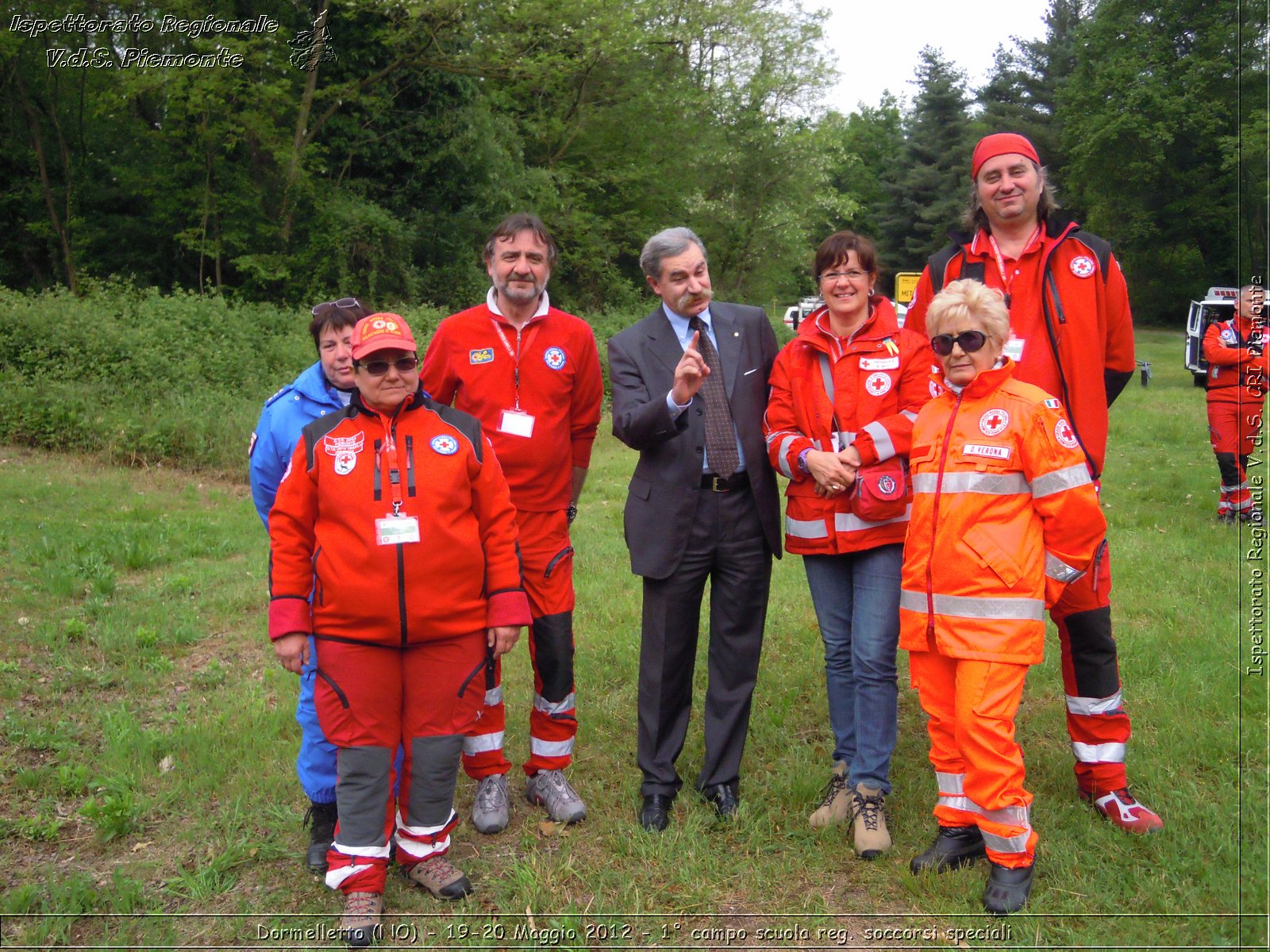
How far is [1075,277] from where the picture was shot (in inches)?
157

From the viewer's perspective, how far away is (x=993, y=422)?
11.8 ft

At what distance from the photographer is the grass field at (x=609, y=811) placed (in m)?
3.58

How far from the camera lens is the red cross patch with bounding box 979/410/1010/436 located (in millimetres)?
3578

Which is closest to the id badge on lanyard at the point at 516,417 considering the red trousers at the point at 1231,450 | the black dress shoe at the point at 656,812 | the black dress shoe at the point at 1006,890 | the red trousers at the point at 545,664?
the red trousers at the point at 545,664

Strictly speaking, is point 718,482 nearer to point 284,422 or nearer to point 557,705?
point 557,705

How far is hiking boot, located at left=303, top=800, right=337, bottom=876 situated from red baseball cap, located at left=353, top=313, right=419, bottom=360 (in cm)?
186

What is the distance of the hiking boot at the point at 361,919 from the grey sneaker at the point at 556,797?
99cm

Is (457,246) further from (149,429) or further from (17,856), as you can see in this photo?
(17,856)

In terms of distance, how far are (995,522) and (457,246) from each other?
22301 millimetres

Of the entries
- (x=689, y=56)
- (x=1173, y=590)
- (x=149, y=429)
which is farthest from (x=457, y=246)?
(x=1173, y=590)

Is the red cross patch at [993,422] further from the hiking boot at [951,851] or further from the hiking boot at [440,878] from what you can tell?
the hiking boot at [440,878]

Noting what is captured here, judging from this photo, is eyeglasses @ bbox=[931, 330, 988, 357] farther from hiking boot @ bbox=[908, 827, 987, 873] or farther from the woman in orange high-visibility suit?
hiking boot @ bbox=[908, 827, 987, 873]

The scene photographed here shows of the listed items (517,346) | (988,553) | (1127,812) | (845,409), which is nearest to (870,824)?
(1127,812)

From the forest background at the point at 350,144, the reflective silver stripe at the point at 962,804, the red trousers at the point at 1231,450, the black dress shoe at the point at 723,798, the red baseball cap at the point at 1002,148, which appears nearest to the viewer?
the reflective silver stripe at the point at 962,804
